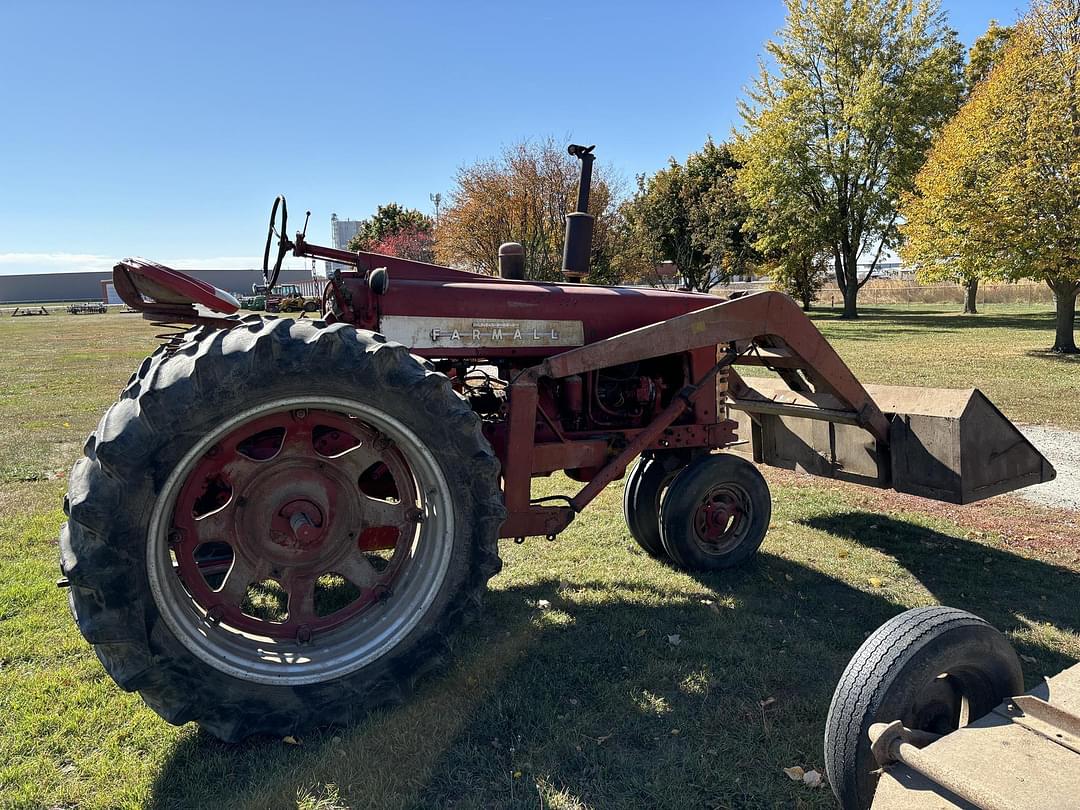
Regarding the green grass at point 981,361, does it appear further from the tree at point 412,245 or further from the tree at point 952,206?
the tree at point 412,245

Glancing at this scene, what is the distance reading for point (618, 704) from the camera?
322cm

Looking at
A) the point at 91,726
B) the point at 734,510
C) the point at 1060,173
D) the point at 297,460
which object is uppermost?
the point at 1060,173

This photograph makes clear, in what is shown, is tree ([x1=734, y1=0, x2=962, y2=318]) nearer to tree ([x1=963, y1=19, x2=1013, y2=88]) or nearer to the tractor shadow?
tree ([x1=963, y1=19, x2=1013, y2=88])

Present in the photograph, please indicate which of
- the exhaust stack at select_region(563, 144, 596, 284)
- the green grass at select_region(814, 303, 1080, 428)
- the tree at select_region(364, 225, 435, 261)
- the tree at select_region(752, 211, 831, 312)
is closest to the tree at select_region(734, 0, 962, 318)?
the tree at select_region(752, 211, 831, 312)

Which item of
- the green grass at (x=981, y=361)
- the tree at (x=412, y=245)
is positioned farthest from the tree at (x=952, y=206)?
the tree at (x=412, y=245)

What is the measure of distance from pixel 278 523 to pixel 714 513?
2.72 metres

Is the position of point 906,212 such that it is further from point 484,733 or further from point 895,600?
point 484,733

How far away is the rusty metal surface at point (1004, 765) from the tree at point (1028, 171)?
719 inches

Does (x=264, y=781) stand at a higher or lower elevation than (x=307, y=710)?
lower

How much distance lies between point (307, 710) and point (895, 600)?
3.33 m

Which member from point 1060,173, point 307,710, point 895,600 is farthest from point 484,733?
point 1060,173

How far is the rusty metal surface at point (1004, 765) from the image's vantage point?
1844 mm

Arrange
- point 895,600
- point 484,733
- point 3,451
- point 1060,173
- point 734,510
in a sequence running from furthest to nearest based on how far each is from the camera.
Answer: point 1060,173, point 3,451, point 734,510, point 895,600, point 484,733

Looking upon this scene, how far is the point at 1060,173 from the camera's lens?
1684 cm
